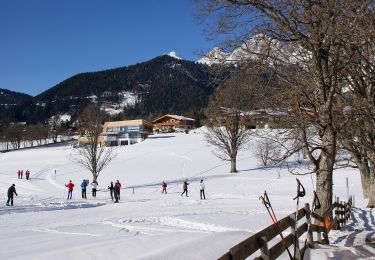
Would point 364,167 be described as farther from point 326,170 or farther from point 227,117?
point 227,117

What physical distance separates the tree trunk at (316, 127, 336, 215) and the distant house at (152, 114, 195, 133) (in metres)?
126

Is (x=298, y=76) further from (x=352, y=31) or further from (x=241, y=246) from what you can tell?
(x=241, y=246)

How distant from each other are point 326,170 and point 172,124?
437ft

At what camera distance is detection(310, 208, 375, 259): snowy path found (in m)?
8.22

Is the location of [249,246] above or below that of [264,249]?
above

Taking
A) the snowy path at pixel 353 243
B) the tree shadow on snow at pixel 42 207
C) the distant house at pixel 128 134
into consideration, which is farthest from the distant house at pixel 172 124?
the snowy path at pixel 353 243

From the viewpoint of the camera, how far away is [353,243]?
1045 centimetres

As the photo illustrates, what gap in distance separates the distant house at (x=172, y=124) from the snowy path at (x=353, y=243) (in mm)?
119847

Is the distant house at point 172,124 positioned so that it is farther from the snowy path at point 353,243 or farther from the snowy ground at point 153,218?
the snowy path at point 353,243

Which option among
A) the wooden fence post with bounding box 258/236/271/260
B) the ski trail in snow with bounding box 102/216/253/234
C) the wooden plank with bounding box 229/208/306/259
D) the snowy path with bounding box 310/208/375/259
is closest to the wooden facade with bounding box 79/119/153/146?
the ski trail in snow with bounding box 102/216/253/234

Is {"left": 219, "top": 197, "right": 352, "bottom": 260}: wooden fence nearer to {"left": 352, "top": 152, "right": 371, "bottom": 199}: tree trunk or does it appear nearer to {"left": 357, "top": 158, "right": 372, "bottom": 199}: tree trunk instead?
{"left": 352, "top": 152, "right": 371, "bottom": 199}: tree trunk

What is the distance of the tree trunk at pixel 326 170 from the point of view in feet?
30.3

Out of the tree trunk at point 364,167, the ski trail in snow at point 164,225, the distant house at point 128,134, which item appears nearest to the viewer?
the ski trail in snow at point 164,225

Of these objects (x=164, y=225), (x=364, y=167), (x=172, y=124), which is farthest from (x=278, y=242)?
(x=172, y=124)
